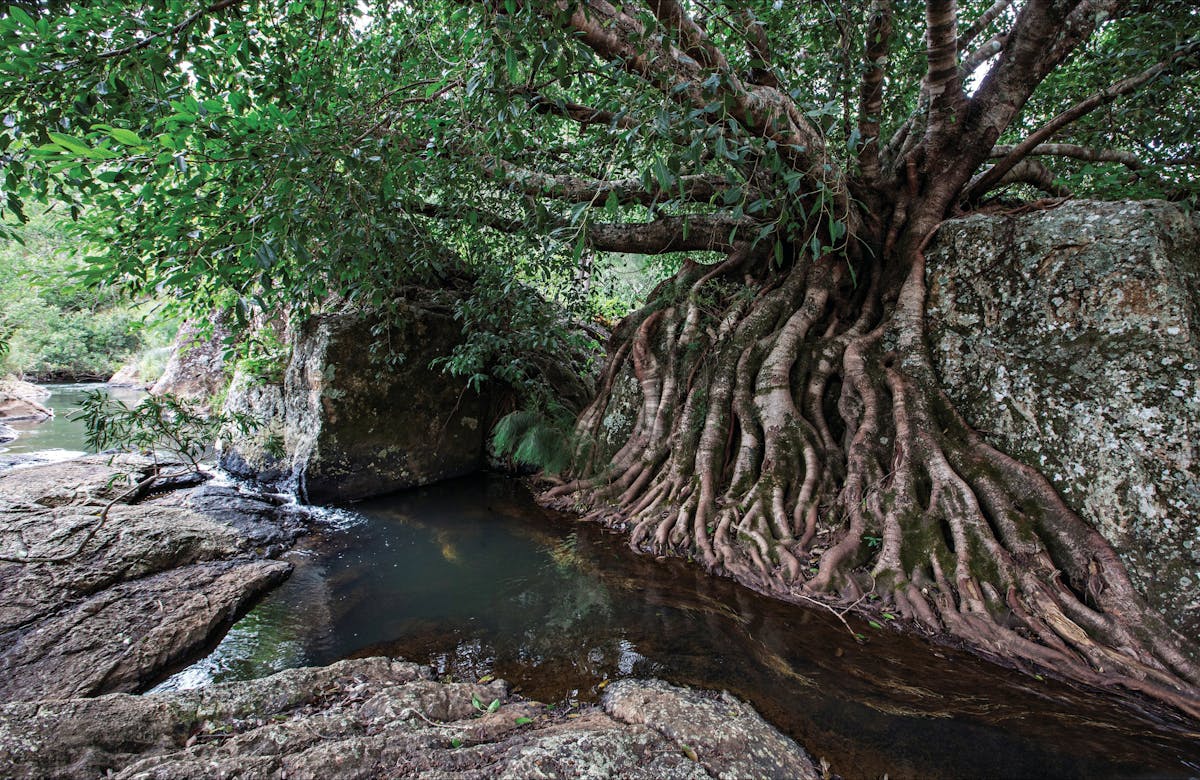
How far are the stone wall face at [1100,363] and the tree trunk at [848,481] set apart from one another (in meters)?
0.16

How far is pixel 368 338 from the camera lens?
6.40m

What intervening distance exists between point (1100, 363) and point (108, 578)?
6509mm

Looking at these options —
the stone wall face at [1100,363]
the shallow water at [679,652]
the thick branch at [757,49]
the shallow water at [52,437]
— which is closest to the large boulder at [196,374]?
the shallow water at [52,437]

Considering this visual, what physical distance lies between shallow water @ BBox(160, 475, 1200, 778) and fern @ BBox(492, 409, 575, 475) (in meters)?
1.51

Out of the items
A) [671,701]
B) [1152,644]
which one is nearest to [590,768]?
[671,701]

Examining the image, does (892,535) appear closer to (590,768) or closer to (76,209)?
(590,768)

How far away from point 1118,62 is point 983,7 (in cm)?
220

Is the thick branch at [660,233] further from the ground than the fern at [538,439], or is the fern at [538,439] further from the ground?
the thick branch at [660,233]

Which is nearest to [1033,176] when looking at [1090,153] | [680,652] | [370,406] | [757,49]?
[1090,153]

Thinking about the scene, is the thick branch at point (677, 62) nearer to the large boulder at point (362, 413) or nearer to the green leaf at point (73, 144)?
the green leaf at point (73, 144)

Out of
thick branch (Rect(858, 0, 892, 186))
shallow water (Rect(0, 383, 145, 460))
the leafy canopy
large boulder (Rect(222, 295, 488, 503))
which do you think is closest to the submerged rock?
shallow water (Rect(0, 383, 145, 460))

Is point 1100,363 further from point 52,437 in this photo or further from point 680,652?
point 52,437

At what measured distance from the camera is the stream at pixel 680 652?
2090mm

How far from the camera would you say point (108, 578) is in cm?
335
